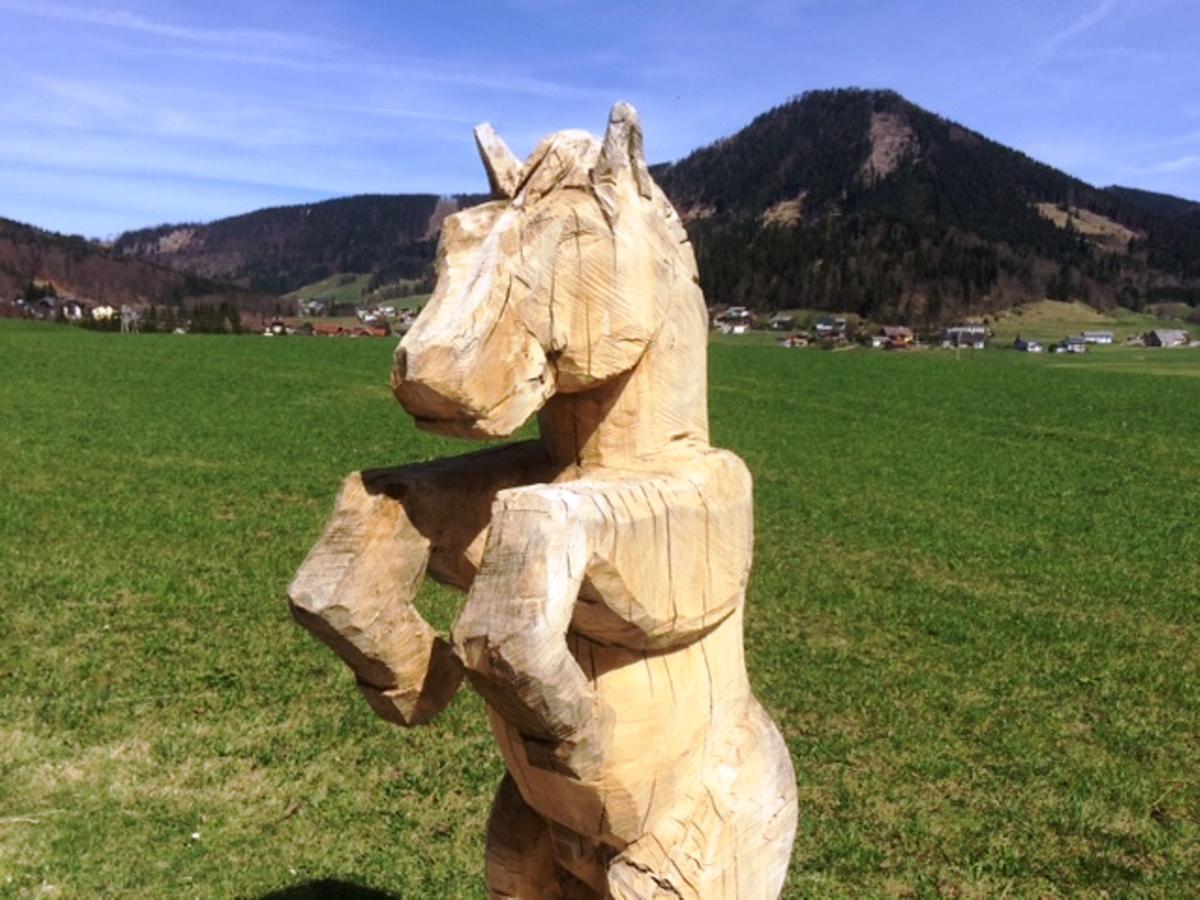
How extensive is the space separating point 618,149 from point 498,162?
0.70 ft

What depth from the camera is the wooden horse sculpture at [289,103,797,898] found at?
4.85 feet

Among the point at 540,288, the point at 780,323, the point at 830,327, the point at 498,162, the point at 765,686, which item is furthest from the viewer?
the point at 780,323

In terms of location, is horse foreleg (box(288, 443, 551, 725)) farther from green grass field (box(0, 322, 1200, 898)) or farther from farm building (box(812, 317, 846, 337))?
farm building (box(812, 317, 846, 337))

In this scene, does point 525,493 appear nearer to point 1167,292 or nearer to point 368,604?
point 368,604

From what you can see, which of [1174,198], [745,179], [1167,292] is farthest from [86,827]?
[1174,198]

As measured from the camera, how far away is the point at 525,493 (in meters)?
1.47

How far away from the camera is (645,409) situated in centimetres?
177

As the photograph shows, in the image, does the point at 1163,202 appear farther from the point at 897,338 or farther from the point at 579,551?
the point at 579,551

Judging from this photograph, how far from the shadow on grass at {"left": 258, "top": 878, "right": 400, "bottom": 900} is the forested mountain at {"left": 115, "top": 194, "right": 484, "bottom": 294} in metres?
147

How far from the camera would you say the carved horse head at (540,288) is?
1.51 meters

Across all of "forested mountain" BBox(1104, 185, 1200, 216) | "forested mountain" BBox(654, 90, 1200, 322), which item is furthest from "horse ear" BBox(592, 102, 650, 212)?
"forested mountain" BBox(1104, 185, 1200, 216)

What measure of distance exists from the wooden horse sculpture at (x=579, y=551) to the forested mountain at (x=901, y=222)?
7938 centimetres

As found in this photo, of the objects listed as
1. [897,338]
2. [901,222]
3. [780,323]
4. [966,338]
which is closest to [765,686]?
[897,338]

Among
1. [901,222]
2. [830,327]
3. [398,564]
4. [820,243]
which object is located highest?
[901,222]
